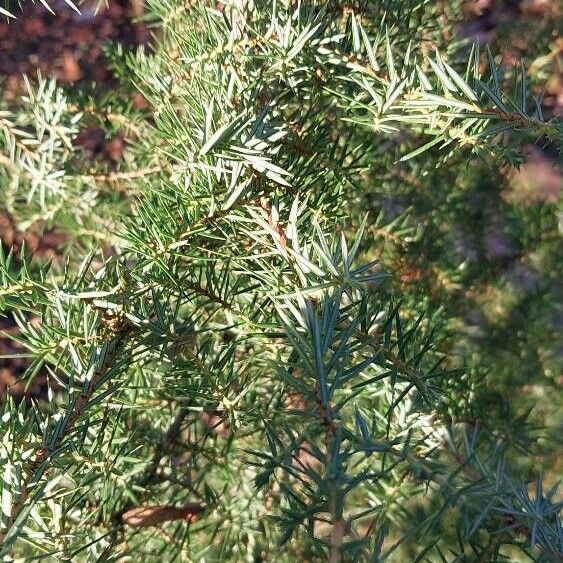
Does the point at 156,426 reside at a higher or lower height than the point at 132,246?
lower

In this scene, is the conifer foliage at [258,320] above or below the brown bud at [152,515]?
above

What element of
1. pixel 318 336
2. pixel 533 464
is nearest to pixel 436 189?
pixel 533 464

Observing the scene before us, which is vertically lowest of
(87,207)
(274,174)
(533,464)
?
(533,464)

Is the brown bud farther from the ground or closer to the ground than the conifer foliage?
closer to the ground

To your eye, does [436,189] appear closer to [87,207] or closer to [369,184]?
[369,184]
